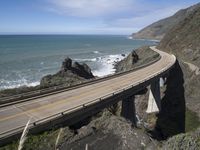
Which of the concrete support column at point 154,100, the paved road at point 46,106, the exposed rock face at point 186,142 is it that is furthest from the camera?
the concrete support column at point 154,100

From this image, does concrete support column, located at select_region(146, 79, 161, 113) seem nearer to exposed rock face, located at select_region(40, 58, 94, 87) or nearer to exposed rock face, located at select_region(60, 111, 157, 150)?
exposed rock face, located at select_region(40, 58, 94, 87)

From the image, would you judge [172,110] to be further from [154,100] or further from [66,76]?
[66,76]

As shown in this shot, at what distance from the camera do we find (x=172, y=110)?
179 ft

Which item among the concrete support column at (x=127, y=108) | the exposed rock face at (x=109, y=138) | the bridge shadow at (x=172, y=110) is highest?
the exposed rock face at (x=109, y=138)

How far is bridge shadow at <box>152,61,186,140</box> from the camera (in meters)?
46.4

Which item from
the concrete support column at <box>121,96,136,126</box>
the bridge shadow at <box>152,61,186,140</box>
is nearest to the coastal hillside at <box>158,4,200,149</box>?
the bridge shadow at <box>152,61,186,140</box>

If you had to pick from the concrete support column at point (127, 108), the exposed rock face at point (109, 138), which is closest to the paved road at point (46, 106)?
the concrete support column at point (127, 108)

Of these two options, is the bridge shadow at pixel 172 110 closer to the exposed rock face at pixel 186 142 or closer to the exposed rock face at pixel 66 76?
the exposed rock face at pixel 66 76

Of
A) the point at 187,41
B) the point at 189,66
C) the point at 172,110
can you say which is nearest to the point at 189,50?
the point at 187,41

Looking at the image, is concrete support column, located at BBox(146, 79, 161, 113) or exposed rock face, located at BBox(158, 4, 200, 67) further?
exposed rock face, located at BBox(158, 4, 200, 67)

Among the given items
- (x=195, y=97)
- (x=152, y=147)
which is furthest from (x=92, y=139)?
(x=195, y=97)

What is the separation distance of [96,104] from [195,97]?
30.0 meters

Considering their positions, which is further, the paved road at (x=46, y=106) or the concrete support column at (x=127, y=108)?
the concrete support column at (x=127, y=108)

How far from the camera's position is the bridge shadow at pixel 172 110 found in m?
46.4
